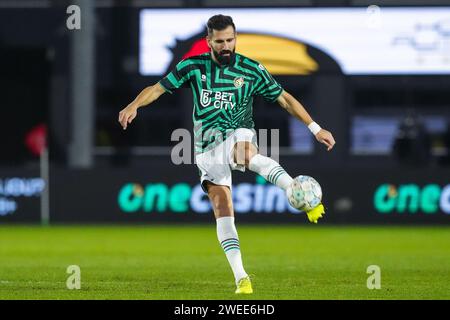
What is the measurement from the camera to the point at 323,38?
27438 mm

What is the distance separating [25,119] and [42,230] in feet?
18.7

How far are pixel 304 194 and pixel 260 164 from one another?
2.00ft

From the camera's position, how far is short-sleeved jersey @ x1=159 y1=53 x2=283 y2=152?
1085cm

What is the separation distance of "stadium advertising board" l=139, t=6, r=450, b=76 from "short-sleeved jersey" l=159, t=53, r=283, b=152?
1555 cm

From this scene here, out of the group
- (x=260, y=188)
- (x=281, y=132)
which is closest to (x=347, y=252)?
(x=260, y=188)

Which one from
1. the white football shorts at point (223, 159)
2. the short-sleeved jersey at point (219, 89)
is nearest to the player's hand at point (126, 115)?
the short-sleeved jersey at point (219, 89)

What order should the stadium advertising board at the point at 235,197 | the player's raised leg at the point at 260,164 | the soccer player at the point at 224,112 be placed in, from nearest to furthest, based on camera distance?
1. the player's raised leg at the point at 260,164
2. the soccer player at the point at 224,112
3. the stadium advertising board at the point at 235,197

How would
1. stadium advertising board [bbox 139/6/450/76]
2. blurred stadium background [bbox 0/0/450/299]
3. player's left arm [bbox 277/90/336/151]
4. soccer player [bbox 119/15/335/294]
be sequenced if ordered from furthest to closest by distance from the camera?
stadium advertising board [bbox 139/6/450/76], blurred stadium background [bbox 0/0/450/299], player's left arm [bbox 277/90/336/151], soccer player [bbox 119/15/335/294]

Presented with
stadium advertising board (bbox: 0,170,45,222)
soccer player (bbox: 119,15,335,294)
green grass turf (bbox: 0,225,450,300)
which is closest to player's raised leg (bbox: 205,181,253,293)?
soccer player (bbox: 119,15,335,294)

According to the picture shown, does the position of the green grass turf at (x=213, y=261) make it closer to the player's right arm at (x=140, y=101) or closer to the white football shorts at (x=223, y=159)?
the white football shorts at (x=223, y=159)

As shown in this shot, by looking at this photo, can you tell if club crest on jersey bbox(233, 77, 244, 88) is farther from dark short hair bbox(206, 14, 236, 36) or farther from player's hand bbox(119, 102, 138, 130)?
player's hand bbox(119, 102, 138, 130)

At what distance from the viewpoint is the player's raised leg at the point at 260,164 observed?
34.4 feet

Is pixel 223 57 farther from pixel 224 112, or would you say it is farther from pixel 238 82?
pixel 224 112

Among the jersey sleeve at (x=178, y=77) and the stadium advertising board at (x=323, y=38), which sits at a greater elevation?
the stadium advertising board at (x=323, y=38)
